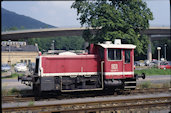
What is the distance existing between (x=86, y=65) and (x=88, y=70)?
0.38 m

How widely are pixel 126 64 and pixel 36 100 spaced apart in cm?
664

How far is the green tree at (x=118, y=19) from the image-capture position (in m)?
22.8

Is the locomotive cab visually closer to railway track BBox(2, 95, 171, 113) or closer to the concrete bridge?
railway track BBox(2, 95, 171, 113)

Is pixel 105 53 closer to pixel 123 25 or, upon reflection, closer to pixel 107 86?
pixel 107 86

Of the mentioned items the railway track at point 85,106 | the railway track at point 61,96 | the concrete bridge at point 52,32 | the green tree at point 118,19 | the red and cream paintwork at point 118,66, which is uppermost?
the concrete bridge at point 52,32

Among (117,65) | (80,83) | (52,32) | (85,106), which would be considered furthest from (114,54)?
(52,32)

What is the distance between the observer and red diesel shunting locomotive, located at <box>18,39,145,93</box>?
14.1 metres

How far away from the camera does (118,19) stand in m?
23.0

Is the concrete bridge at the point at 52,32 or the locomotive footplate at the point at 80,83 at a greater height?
the concrete bridge at the point at 52,32

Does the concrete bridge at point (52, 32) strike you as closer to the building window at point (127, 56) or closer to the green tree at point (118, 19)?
the green tree at point (118, 19)

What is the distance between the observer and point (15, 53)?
6475 cm

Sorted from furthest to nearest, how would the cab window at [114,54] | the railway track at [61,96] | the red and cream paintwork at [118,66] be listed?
1. the cab window at [114,54]
2. the red and cream paintwork at [118,66]
3. the railway track at [61,96]

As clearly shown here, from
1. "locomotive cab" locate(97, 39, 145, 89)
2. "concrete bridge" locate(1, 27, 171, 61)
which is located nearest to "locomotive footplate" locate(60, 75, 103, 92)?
"locomotive cab" locate(97, 39, 145, 89)

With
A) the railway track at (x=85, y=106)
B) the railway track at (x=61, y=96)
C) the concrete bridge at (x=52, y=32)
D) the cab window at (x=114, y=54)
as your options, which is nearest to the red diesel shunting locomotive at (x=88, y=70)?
the cab window at (x=114, y=54)
